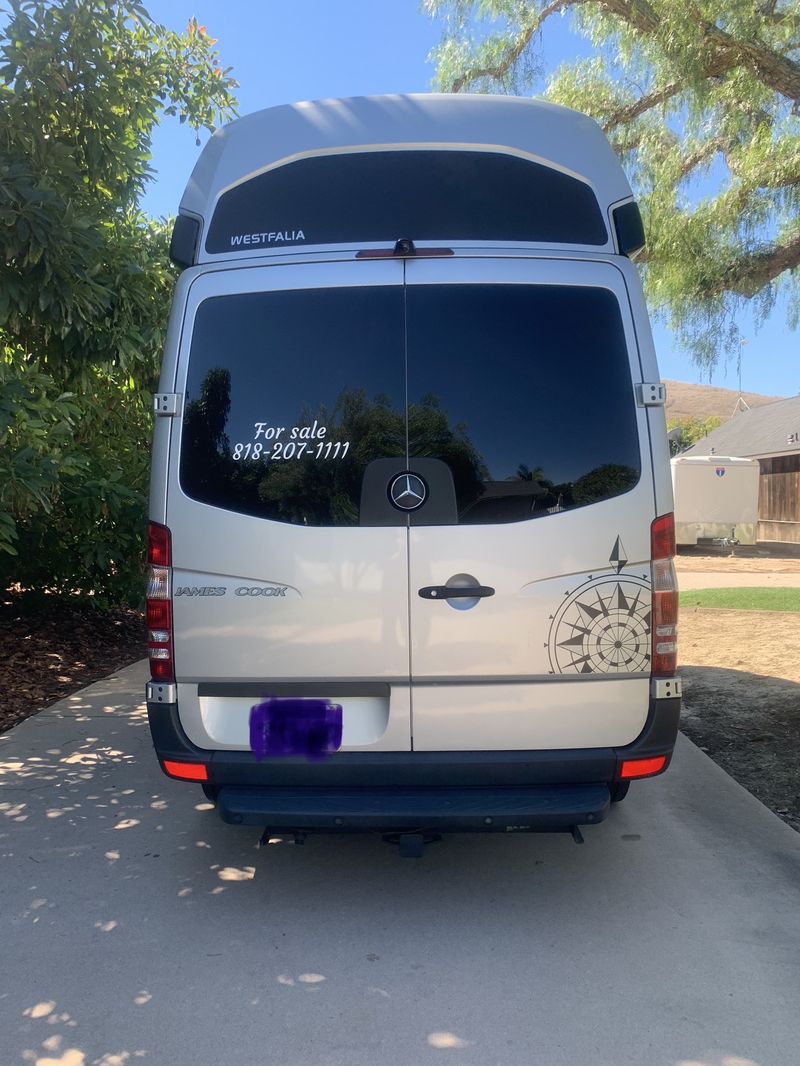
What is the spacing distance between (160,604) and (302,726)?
2.36 ft

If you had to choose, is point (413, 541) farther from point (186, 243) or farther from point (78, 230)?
point (78, 230)

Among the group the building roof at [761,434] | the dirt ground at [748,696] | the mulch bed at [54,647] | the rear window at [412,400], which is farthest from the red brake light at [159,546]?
the building roof at [761,434]

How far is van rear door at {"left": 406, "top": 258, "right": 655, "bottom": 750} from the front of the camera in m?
3.32

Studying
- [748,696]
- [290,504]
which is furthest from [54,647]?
[290,504]

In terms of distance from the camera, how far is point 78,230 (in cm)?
511

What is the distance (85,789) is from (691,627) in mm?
7644

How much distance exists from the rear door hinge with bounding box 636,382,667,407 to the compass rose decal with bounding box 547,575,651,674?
2.21 ft

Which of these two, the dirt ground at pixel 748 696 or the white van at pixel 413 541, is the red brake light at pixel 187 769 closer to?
the white van at pixel 413 541

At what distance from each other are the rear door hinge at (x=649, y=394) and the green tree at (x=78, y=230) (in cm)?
331

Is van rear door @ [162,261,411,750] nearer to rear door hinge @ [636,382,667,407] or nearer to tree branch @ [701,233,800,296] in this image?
rear door hinge @ [636,382,667,407]

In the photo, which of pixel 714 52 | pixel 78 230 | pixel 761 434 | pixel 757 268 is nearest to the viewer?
pixel 78 230

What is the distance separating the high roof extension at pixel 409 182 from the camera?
3.62 m

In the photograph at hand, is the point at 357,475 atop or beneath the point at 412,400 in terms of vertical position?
beneath

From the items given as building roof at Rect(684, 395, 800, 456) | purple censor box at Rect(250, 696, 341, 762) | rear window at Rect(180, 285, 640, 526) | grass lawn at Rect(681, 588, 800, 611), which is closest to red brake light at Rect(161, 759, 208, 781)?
purple censor box at Rect(250, 696, 341, 762)
